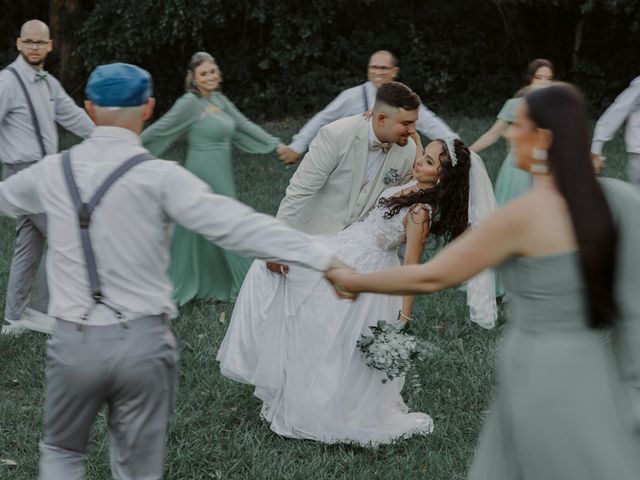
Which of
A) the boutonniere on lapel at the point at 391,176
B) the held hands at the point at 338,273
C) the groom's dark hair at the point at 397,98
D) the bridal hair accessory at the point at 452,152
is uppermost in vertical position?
the groom's dark hair at the point at 397,98

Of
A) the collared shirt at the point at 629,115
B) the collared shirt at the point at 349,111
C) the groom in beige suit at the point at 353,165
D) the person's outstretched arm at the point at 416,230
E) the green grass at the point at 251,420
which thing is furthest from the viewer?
the collared shirt at the point at 349,111

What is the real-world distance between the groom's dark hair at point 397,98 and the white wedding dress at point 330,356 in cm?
47

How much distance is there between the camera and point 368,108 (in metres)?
9.25

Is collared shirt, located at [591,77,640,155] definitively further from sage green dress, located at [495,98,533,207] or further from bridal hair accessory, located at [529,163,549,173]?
bridal hair accessory, located at [529,163,549,173]

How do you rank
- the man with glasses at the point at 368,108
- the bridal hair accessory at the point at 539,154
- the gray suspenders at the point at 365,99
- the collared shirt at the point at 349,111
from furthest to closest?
the gray suspenders at the point at 365,99
the collared shirt at the point at 349,111
the man with glasses at the point at 368,108
the bridal hair accessory at the point at 539,154

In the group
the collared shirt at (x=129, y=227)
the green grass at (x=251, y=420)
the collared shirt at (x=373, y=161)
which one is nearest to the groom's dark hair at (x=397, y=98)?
the collared shirt at (x=373, y=161)

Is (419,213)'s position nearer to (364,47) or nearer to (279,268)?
(279,268)

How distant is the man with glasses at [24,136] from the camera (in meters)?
7.43

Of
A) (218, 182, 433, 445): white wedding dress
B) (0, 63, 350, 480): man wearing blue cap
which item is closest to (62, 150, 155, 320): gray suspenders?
(0, 63, 350, 480): man wearing blue cap

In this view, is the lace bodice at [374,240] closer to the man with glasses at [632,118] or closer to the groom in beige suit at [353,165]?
the groom in beige suit at [353,165]

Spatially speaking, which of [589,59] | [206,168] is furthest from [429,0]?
[206,168]

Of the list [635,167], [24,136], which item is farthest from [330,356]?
[635,167]

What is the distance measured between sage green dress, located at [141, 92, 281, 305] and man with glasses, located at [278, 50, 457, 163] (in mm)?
534

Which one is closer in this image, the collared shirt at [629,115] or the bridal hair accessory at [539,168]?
the bridal hair accessory at [539,168]
